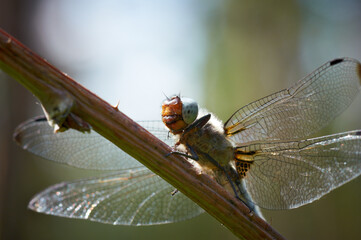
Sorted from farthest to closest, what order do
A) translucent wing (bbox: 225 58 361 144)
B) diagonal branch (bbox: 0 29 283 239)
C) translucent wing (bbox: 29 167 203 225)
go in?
translucent wing (bbox: 29 167 203 225), translucent wing (bbox: 225 58 361 144), diagonal branch (bbox: 0 29 283 239)

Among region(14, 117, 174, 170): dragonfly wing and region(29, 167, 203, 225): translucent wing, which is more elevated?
region(14, 117, 174, 170): dragonfly wing

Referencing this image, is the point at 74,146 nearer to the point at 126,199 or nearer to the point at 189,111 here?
the point at 126,199

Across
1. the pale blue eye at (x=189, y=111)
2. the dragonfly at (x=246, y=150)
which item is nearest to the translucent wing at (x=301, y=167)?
the dragonfly at (x=246, y=150)

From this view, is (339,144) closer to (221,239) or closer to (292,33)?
(221,239)

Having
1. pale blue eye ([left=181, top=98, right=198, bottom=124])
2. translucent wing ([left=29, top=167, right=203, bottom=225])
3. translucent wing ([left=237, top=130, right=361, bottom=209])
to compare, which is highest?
pale blue eye ([left=181, top=98, right=198, bottom=124])

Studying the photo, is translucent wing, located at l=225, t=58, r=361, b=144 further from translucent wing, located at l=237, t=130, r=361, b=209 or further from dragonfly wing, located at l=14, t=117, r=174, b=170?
dragonfly wing, located at l=14, t=117, r=174, b=170

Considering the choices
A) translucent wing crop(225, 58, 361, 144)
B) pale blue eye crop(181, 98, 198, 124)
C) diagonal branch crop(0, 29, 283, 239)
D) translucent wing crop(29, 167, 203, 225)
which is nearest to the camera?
diagonal branch crop(0, 29, 283, 239)

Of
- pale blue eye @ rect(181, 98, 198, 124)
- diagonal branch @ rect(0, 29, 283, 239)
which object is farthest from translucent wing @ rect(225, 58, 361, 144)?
diagonal branch @ rect(0, 29, 283, 239)
